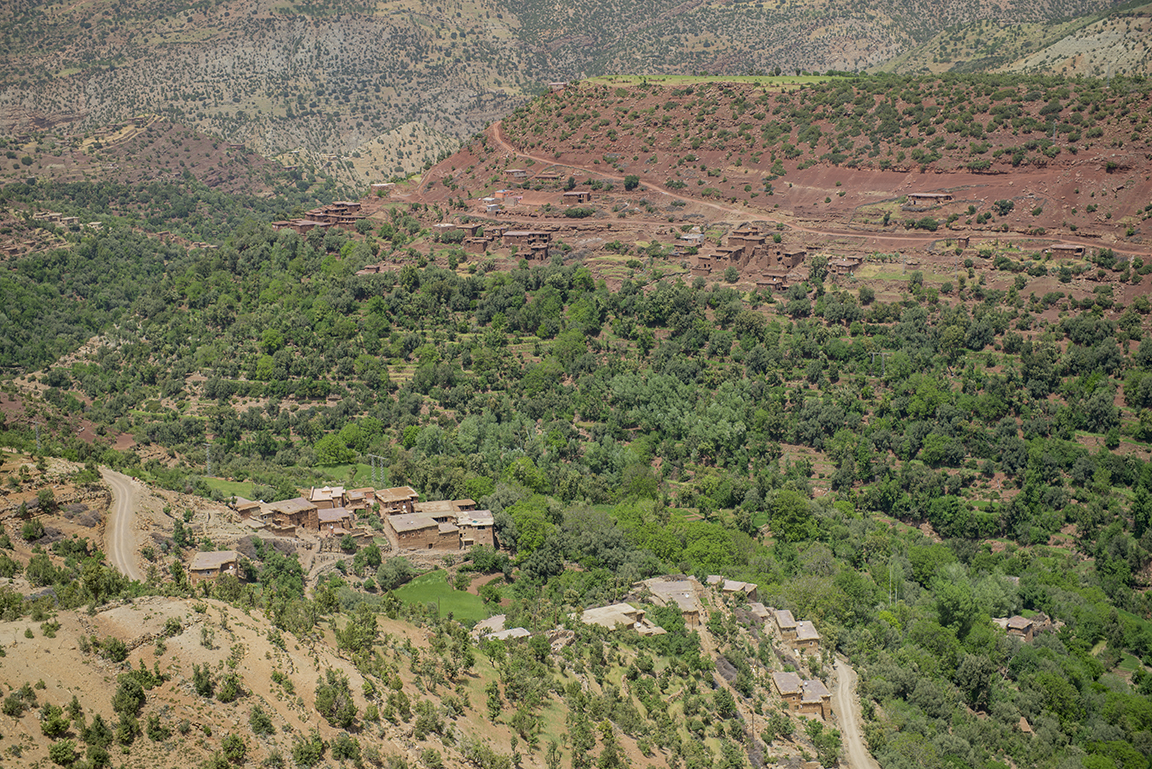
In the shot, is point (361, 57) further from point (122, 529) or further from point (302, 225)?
point (122, 529)

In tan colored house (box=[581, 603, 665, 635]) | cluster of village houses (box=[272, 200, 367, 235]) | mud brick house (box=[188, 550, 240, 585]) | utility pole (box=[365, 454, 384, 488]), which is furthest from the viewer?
cluster of village houses (box=[272, 200, 367, 235])

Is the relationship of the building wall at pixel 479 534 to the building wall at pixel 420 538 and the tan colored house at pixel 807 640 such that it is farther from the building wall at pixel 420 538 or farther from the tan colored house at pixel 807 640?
the tan colored house at pixel 807 640

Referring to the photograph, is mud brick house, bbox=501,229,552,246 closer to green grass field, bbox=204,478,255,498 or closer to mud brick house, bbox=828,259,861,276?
mud brick house, bbox=828,259,861,276

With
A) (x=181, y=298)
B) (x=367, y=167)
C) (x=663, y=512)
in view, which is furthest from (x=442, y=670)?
(x=367, y=167)

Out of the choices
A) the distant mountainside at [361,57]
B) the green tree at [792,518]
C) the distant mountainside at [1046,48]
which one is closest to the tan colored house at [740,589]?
the green tree at [792,518]

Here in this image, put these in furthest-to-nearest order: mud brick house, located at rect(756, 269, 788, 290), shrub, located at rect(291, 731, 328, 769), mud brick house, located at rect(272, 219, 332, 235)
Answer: mud brick house, located at rect(272, 219, 332, 235)
mud brick house, located at rect(756, 269, 788, 290)
shrub, located at rect(291, 731, 328, 769)

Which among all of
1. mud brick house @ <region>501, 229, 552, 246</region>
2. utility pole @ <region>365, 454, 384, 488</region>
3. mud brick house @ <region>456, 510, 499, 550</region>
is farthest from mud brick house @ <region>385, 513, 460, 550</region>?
mud brick house @ <region>501, 229, 552, 246</region>
